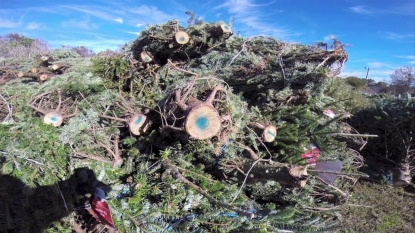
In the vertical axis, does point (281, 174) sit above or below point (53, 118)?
below

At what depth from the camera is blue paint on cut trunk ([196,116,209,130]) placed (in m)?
2.40

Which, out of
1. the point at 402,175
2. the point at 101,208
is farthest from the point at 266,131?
the point at 402,175

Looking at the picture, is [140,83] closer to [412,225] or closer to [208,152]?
[208,152]

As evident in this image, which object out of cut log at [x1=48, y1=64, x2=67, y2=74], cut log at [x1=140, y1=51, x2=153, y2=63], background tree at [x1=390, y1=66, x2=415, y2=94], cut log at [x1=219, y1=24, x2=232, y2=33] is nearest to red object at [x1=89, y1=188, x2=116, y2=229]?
cut log at [x1=140, y1=51, x2=153, y2=63]

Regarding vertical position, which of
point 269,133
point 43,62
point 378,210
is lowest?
point 378,210

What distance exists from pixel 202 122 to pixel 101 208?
1136mm

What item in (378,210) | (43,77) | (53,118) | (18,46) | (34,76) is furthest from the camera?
(18,46)

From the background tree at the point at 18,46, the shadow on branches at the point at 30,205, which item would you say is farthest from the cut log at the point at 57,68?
the background tree at the point at 18,46

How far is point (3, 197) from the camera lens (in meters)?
2.35

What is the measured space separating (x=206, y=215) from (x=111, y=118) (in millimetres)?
1576

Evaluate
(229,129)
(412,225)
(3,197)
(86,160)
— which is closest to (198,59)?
(229,129)

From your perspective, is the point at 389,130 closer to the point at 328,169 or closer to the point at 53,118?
the point at 328,169

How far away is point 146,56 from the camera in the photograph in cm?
452

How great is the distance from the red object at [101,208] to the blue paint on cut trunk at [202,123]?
1022 mm
